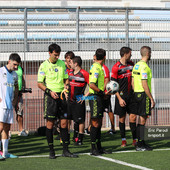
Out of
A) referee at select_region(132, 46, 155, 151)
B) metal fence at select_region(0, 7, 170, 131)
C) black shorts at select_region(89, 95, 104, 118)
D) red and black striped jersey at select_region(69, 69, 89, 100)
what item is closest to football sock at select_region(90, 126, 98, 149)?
black shorts at select_region(89, 95, 104, 118)

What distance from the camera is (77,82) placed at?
9.23 m

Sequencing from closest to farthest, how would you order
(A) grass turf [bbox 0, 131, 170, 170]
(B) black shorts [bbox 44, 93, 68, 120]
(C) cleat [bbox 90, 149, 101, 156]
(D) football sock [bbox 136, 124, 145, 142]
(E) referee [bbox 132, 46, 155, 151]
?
1. (A) grass turf [bbox 0, 131, 170, 170]
2. (B) black shorts [bbox 44, 93, 68, 120]
3. (C) cleat [bbox 90, 149, 101, 156]
4. (E) referee [bbox 132, 46, 155, 151]
5. (D) football sock [bbox 136, 124, 145, 142]

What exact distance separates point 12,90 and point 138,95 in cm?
244

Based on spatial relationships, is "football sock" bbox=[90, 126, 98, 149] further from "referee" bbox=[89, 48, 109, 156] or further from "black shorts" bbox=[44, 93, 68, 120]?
"black shorts" bbox=[44, 93, 68, 120]

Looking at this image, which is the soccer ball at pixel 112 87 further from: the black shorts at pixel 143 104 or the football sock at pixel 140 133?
the football sock at pixel 140 133

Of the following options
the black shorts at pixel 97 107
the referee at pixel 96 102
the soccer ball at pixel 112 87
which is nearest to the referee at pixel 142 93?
the soccer ball at pixel 112 87

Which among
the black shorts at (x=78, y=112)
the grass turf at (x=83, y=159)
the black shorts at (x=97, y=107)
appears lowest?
the grass turf at (x=83, y=159)

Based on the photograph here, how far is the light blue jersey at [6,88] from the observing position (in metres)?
7.20

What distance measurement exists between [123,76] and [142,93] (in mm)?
718

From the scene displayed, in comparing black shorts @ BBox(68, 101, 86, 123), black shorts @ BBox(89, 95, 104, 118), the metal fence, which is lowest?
black shorts @ BBox(68, 101, 86, 123)

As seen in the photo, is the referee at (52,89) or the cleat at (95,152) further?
the cleat at (95,152)

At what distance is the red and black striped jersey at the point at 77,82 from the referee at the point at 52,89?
1.67 m

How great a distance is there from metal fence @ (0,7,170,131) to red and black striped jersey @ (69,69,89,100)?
3558 mm

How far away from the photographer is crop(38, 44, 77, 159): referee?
24.1 feet
